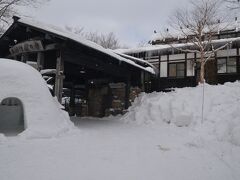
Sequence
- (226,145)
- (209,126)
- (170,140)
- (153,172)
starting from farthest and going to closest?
(209,126)
(170,140)
(226,145)
(153,172)

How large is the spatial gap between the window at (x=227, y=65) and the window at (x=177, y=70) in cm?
299

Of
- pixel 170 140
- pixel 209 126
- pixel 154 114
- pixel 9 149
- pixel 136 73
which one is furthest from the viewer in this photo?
pixel 136 73

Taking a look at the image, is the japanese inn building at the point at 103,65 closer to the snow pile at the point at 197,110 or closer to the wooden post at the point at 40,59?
the wooden post at the point at 40,59

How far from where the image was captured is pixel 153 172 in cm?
564

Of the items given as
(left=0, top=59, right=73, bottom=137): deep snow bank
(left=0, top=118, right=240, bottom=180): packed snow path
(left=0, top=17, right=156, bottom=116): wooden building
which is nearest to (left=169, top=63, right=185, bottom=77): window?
(left=0, top=17, right=156, bottom=116): wooden building

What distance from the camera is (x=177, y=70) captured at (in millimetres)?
22953

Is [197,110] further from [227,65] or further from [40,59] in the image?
[227,65]

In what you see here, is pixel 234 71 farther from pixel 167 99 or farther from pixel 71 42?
pixel 71 42

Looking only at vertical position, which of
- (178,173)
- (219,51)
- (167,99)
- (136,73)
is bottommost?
(178,173)

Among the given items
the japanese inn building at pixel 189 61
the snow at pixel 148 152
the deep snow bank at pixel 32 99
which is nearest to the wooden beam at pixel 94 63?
the deep snow bank at pixel 32 99

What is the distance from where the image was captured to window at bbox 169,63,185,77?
22797 millimetres

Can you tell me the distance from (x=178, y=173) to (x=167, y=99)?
8.41m

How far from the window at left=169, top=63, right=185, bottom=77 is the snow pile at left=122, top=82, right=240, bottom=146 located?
8084mm

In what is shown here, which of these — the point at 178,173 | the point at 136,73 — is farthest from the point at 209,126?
the point at 136,73
